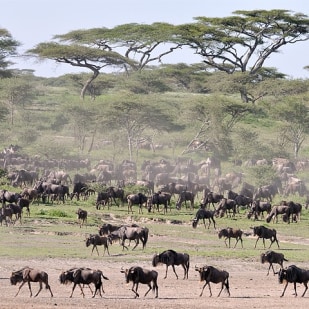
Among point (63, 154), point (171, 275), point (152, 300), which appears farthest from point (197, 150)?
point (152, 300)

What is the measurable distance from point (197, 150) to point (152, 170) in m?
9.49

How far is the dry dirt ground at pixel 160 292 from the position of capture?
59.9 ft

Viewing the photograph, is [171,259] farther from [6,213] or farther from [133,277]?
[6,213]

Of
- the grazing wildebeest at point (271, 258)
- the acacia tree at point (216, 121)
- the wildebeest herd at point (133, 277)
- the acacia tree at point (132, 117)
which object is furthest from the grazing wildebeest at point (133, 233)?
the acacia tree at point (216, 121)

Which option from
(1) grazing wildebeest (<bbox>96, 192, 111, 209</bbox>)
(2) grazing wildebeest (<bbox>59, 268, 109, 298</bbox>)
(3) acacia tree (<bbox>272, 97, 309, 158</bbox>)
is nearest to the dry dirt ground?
(2) grazing wildebeest (<bbox>59, 268, 109, 298</bbox>)

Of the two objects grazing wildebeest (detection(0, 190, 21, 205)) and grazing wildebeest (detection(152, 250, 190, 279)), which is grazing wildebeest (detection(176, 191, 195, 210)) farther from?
grazing wildebeest (detection(152, 250, 190, 279))

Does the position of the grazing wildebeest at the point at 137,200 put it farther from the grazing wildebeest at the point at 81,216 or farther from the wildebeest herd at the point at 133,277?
the wildebeest herd at the point at 133,277

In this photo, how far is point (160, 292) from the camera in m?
20.1

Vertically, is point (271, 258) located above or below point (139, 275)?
above

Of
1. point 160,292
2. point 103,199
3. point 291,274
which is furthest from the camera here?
point 103,199

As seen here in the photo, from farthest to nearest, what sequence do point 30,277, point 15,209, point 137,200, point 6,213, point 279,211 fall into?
point 137,200, point 279,211, point 15,209, point 6,213, point 30,277

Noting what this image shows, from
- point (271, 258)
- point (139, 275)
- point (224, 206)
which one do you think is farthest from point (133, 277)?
point (224, 206)

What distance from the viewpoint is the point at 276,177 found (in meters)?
Answer: 47.3

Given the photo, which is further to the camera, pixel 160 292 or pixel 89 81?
pixel 89 81
